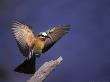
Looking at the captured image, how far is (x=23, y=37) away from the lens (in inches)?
54.4

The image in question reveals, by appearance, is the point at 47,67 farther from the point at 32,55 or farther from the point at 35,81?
the point at 32,55

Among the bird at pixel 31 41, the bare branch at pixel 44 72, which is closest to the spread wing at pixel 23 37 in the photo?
the bird at pixel 31 41

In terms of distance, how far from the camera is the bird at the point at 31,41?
4.33ft

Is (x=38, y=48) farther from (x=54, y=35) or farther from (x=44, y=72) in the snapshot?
(x=44, y=72)

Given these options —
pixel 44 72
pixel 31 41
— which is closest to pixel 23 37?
pixel 31 41

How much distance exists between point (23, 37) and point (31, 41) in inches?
1.8

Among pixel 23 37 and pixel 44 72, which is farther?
pixel 23 37

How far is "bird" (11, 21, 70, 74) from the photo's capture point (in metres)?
1.32

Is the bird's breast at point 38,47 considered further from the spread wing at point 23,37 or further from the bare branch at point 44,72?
the bare branch at point 44,72

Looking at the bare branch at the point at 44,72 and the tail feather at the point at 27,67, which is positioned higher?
the bare branch at the point at 44,72

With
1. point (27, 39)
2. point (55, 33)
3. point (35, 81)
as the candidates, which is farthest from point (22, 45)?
point (35, 81)

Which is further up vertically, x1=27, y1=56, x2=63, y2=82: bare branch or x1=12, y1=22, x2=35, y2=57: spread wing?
x1=12, y1=22, x2=35, y2=57: spread wing

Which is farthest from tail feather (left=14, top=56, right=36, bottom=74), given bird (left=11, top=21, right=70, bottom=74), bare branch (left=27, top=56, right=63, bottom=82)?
bare branch (left=27, top=56, right=63, bottom=82)

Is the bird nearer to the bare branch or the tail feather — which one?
the tail feather
